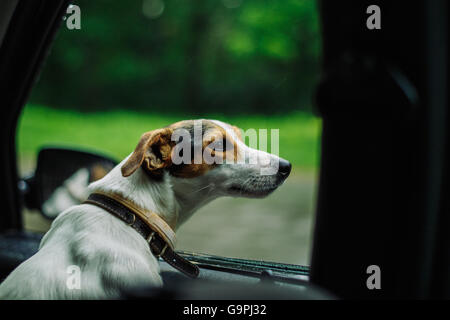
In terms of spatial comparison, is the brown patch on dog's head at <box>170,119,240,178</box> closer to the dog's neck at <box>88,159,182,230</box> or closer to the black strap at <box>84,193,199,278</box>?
the dog's neck at <box>88,159,182,230</box>

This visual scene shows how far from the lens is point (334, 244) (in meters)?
0.97

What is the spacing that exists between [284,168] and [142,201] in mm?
516

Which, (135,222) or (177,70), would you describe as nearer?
(135,222)

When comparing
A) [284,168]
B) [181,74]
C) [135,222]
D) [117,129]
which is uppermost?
[181,74]

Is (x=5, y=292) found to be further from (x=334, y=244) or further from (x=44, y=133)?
(x=44, y=133)

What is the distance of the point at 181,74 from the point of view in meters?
1.96

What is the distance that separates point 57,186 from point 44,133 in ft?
1.31

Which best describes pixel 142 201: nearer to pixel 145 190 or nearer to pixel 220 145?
pixel 145 190

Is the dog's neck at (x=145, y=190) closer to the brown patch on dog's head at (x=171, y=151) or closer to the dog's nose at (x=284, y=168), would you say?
Result: the brown patch on dog's head at (x=171, y=151)

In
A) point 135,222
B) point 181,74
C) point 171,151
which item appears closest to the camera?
point 135,222

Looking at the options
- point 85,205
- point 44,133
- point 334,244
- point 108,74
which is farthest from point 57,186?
point 334,244

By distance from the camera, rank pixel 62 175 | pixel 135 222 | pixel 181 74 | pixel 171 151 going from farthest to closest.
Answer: pixel 62 175
pixel 181 74
pixel 171 151
pixel 135 222

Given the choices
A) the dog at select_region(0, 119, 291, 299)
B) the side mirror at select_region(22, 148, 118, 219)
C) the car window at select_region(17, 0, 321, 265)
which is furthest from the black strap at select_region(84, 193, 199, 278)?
the side mirror at select_region(22, 148, 118, 219)

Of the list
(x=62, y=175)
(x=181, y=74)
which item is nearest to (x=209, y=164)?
(x=181, y=74)
